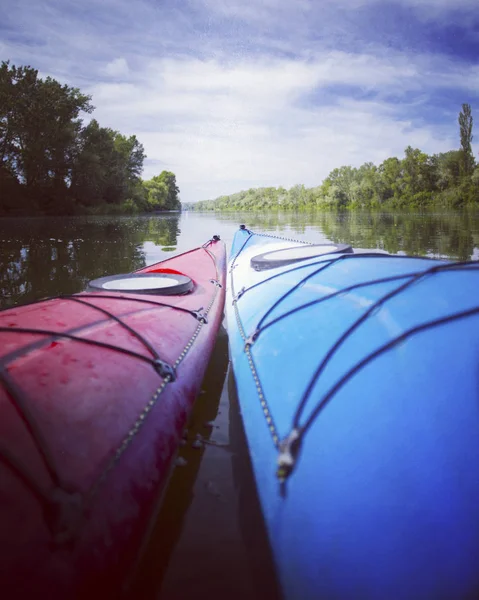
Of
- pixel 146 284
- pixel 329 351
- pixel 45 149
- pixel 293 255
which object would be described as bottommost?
pixel 329 351

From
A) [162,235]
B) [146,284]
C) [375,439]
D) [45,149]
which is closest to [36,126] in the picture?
[45,149]

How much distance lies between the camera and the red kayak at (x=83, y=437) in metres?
1.30

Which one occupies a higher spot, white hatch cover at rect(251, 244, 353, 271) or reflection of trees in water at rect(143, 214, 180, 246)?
reflection of trees in water at rect(143, 214, 180, 246)

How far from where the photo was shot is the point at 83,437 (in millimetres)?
1669

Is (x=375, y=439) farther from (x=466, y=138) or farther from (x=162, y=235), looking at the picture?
(x=466, y=138)

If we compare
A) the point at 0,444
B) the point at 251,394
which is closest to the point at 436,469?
the point at 251,394

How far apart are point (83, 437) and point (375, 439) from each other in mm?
1292

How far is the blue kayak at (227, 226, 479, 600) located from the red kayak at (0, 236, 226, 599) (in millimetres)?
586

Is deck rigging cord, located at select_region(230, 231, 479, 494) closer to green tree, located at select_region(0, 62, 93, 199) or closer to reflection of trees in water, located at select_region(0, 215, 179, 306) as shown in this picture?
reflection of trees in water, located at select_region(0, 215, 179, 306)

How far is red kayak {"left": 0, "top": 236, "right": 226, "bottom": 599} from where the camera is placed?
4.27 feet

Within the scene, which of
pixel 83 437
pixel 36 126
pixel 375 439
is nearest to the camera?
pixel 375 439

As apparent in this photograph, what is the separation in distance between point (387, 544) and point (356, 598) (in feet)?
0.63

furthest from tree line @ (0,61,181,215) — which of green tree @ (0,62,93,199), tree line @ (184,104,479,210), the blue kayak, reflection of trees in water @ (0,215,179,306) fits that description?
tree line @ (184,104,479,210)

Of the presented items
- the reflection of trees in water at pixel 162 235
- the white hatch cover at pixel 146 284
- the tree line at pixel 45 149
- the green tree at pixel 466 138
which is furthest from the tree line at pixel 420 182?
the white hatch cover at pixel 146 284
